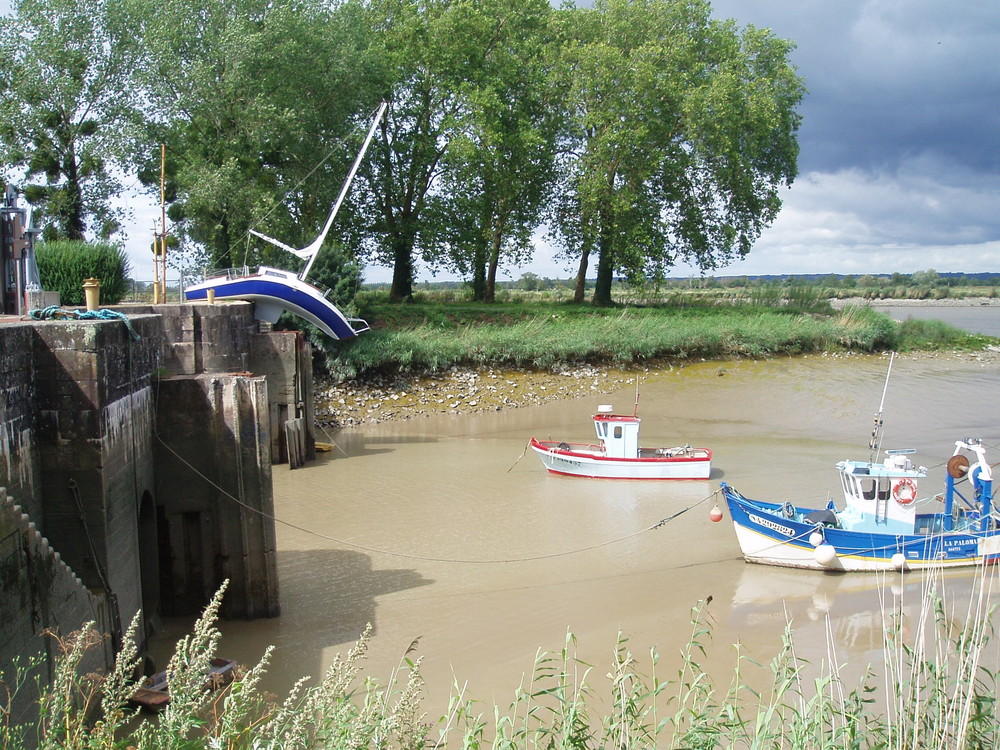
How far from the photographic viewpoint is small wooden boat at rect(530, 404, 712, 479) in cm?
2148

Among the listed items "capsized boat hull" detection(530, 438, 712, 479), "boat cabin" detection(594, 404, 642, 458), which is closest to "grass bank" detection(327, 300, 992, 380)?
"capsized boat hull" detection(530, 438, 712, 479)

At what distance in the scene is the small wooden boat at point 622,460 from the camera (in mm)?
21484

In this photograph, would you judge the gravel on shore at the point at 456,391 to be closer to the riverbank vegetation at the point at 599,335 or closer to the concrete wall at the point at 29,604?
the riverbank vegetation at the point at 599,335

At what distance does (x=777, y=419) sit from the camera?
29031 mm

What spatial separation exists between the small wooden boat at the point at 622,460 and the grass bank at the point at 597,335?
32.5 ft

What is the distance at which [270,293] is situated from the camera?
2438 cm

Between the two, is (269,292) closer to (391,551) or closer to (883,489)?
(391,551)

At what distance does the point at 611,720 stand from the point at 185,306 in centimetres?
1357

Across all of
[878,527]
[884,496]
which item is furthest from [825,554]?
[884,496]

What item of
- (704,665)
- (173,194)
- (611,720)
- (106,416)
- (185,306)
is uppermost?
(173,194)

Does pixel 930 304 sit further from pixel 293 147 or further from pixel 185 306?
pixel 185 306

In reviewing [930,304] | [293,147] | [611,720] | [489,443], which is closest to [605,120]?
[293,147]

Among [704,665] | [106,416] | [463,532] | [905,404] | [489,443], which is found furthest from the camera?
[905,404]

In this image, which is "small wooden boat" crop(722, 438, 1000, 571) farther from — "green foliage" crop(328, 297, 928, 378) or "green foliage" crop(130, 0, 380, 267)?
"green foliage" crop(130, 0, 380, 267)
